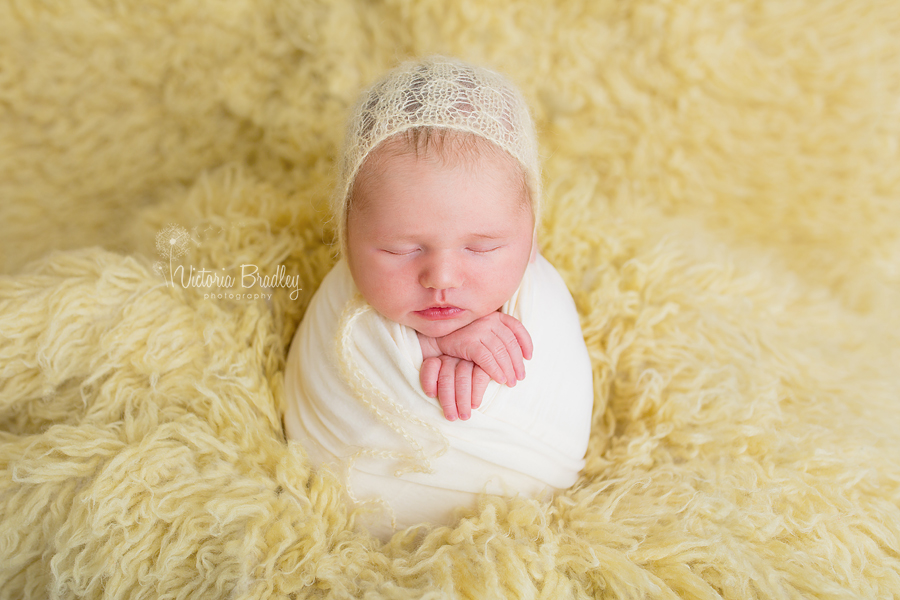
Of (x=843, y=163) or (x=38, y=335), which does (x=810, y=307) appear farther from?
(x=38, y=335)

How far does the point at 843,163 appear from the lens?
1.40 metres

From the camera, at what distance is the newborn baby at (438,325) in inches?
34.6

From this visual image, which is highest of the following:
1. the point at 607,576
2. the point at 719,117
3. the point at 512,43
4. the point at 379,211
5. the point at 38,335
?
the point at 512,43

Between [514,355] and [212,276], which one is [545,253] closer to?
[514,355]

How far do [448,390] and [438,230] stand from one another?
0.22 metres

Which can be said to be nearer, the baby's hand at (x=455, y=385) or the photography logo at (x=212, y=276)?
the baby's hand at (x=455, y=385)

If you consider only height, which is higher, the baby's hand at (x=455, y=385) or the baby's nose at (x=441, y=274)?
the baby's nose at (x=441, y=274)

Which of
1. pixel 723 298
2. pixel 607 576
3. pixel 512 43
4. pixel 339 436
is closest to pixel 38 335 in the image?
pixel 339 436

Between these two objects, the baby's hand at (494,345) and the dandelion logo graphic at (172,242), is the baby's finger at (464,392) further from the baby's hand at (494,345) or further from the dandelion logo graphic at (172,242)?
the dandelion logo graphic at (172,242)

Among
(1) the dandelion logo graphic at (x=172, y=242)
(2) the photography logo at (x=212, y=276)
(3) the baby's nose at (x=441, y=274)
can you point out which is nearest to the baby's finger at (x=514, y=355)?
(3) the baby's nose at (x=441, y=274)

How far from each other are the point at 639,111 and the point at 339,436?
90cm

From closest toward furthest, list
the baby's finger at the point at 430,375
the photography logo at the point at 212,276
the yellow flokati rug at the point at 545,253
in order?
1. the yellow flokati rug at the point at 545,253
2. the baby's finger at the point at 430,375
3. the photography logo at the point at 212,276

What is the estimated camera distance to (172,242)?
1172mm

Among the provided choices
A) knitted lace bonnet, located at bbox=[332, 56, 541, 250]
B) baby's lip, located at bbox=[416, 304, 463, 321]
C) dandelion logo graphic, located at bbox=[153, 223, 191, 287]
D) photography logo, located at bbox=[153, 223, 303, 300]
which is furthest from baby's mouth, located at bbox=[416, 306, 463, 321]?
dandelion logo graphic, located at bbox=[153, 223, 191, 287]
